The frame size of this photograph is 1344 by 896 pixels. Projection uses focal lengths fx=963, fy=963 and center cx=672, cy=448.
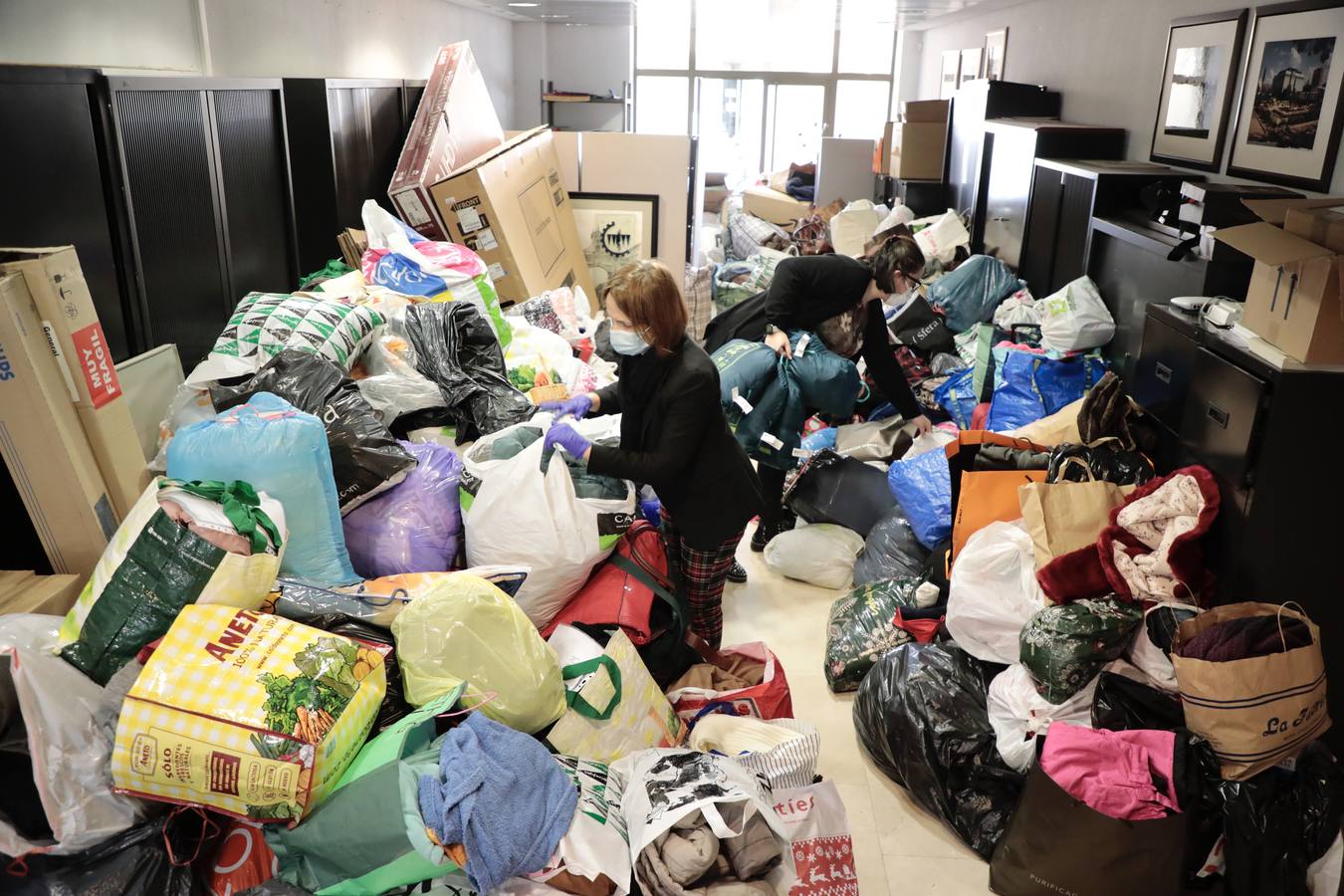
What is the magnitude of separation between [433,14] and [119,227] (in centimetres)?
558

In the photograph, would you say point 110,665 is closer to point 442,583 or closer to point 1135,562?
point 442,583

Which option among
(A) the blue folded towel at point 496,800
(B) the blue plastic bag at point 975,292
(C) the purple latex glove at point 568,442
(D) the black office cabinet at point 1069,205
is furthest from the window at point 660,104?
(A) the blue folded towel at point 496,800

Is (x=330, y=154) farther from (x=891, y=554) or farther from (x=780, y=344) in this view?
(x=891, y=554)

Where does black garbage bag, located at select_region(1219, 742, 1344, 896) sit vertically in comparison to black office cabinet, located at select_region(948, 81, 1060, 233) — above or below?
below

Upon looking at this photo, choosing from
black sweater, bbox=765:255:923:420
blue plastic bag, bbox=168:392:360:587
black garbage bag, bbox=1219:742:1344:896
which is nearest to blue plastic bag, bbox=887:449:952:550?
black sweater, bbox=765:255:923:420

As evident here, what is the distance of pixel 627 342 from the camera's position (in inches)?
85.5

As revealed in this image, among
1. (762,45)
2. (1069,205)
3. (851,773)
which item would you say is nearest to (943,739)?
(851,773)

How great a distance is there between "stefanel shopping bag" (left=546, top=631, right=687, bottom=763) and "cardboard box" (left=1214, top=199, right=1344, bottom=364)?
1.58 meters

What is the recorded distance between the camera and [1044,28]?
18.6ft

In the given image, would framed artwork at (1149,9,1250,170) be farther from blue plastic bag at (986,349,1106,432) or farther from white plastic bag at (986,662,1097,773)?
white plastic bag at (986,662,1097,773)

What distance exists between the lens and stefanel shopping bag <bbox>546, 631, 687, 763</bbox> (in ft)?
6.51

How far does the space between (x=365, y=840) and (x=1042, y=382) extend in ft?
9.57

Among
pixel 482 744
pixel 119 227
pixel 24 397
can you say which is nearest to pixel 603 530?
pixel 482 744

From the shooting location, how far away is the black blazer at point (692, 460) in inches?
85.8
